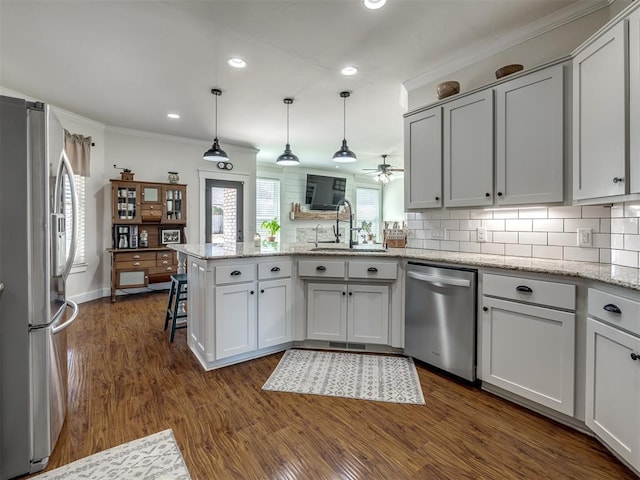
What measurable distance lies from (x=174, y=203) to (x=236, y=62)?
10.3 ft

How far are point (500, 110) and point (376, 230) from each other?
733cm

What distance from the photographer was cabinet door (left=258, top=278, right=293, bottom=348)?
2.75 meters

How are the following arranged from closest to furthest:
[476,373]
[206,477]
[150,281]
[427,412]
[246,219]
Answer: [206,477]
[427,412]
[476,373]
[150,281]
[246,219]

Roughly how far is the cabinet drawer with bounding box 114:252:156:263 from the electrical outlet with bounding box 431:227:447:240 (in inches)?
171

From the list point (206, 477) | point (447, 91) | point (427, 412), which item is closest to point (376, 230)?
point (447, 91)

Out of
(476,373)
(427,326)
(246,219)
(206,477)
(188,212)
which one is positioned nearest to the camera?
(206,477)

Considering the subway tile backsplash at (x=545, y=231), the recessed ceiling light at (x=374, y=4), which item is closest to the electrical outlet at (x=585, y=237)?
the subway tile backsplash at (x=545, y=231)

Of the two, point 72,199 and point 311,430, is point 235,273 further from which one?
point 311,430

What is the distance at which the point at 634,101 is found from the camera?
5.41 feet

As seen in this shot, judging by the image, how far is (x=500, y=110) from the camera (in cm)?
239

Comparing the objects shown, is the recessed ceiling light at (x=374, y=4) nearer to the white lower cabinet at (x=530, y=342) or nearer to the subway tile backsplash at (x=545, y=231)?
the subway tile backsplash at (x=545, y=231)

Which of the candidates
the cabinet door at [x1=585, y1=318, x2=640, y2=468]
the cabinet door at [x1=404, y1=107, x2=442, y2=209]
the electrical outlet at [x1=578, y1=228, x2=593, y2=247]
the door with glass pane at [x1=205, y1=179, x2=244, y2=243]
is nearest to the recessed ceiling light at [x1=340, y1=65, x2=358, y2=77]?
the cabinet door at [x1=404, y1=107, x2=442, y2=209]

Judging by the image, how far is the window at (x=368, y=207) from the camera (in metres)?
9.21

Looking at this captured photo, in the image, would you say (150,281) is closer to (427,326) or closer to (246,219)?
(246,219)
